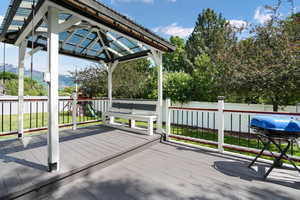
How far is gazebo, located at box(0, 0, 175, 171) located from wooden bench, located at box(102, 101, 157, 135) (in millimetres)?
299

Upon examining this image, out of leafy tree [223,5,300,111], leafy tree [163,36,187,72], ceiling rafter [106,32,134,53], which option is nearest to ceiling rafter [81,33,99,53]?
ceiling rafter [106,32,134,53]

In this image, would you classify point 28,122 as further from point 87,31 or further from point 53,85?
point 53,85

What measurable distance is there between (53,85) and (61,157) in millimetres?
1268

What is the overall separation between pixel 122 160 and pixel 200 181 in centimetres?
144

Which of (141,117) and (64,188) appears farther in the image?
(141,117)

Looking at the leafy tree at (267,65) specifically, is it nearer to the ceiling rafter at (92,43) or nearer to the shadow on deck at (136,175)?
the shadow on deck at (136,175)

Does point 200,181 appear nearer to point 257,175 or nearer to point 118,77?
point 257,175

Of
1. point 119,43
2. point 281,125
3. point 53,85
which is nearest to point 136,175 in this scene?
point 53,85

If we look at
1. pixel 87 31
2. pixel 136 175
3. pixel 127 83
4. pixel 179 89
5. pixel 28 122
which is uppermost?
Answer: pixel 87 31

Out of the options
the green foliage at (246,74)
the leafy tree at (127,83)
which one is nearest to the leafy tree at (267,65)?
the green foliage at (246,74)

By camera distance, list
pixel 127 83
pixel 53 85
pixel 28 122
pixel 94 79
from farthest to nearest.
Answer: pixel 94 79
pixel 127 83
pixel 28 122
pixel 53 85

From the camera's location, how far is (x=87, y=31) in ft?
12.8

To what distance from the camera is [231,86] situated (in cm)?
504

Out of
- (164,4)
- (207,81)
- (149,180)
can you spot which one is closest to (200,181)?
(149,180)
